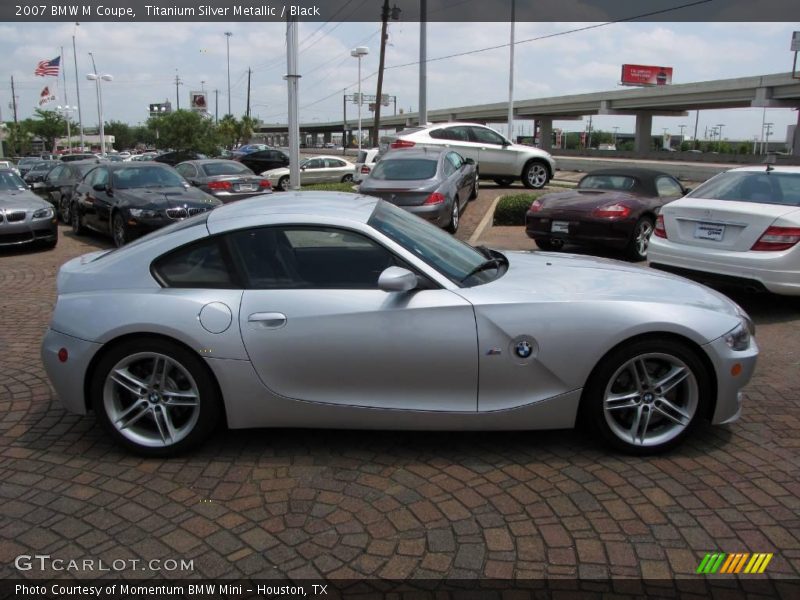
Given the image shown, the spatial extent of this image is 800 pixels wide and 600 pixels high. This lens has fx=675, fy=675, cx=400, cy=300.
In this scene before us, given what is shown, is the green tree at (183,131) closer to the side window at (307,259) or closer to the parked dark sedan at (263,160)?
the parked dark sedan at (263,160)

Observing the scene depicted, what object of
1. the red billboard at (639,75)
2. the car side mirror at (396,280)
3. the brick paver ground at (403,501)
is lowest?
the brick paver ground at (403,501)

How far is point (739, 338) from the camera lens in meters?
3.83

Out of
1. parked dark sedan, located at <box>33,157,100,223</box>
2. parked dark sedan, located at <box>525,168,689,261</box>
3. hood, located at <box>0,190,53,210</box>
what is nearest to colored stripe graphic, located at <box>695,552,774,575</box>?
parked dark sedan, located at <box>525,168,689,261</box>

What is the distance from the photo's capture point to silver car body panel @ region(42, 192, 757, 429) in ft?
11.9

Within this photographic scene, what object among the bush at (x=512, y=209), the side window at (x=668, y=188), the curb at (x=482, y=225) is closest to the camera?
the side window at (x=668, y=188)

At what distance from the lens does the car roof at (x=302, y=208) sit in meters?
4.01

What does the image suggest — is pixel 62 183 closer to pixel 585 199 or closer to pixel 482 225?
pixel 482 225

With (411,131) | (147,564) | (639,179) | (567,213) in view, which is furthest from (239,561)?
(411,131)

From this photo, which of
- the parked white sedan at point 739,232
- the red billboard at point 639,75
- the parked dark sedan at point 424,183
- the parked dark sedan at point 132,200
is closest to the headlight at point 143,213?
the parked dark sedan at point 132,200

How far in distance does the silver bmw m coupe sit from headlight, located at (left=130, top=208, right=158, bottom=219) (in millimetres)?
7436

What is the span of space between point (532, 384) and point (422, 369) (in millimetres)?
609

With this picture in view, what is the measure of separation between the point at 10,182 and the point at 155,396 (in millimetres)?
11461

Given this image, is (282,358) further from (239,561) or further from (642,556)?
(642,556)

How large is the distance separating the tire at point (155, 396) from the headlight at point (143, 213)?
772 cm
